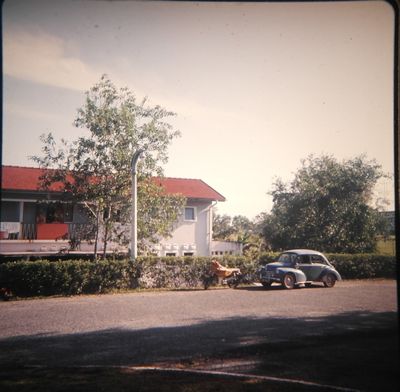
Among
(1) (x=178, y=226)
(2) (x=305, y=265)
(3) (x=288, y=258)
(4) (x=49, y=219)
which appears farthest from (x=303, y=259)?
(4) (x=49, y=219)

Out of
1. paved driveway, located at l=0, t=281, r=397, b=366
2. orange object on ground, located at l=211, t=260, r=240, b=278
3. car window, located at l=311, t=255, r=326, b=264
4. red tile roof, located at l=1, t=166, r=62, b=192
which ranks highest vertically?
red tile roof, located at l=1, t=166, r=62, b=192

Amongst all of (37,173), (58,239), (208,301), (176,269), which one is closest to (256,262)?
(176,269)

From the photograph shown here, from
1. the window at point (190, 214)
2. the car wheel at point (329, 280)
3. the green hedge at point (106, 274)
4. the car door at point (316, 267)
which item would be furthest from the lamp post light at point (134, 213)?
the car wheel at point (329, 280)

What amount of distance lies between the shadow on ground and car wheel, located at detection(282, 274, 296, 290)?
5.77 metres

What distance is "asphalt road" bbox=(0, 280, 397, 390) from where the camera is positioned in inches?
233

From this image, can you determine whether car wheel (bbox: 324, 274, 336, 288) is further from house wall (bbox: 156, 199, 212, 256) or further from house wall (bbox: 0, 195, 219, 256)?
house wall (bbox: 156, 199, 212, 256)

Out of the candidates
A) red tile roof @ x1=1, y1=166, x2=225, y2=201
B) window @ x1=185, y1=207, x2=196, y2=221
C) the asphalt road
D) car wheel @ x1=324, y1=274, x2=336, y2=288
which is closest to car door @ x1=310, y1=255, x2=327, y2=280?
car wheel @ x1=324, y1=274, x2=336, y2=288

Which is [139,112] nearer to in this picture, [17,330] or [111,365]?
[17,330]

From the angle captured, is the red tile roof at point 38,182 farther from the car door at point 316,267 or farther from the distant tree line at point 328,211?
the car door at point 316,267

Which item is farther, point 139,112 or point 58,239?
point 58,239

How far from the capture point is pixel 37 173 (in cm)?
2077

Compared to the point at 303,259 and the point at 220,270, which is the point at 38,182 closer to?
the point at 220,270

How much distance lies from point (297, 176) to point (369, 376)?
62.9 feet

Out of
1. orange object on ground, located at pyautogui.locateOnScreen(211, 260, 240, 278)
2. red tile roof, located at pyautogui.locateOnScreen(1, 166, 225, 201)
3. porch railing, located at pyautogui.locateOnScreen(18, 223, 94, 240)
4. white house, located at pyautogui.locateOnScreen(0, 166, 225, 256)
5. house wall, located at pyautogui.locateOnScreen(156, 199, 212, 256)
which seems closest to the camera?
orange object on ground, located at pyautogui.locateOnScreen(211, 260, 240, 278)
